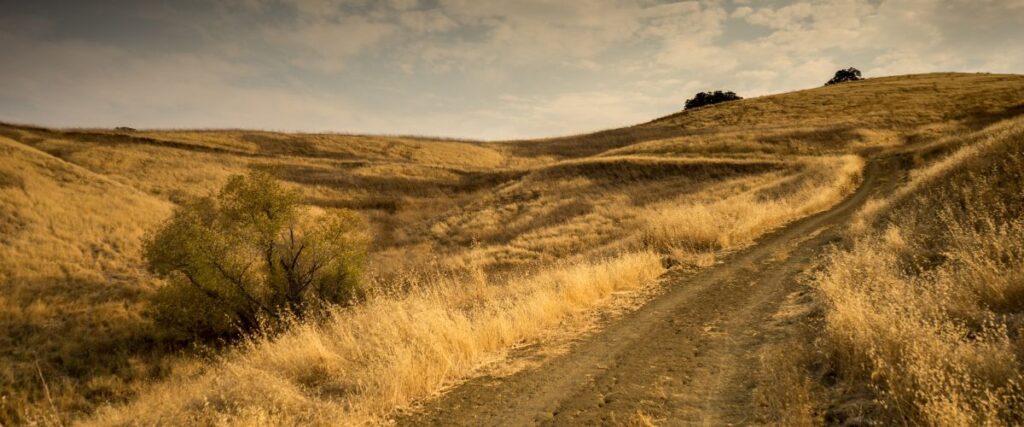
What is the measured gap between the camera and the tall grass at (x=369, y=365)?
5.73m

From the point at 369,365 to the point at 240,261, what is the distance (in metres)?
15.8

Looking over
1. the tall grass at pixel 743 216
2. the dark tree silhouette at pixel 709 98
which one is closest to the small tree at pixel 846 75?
the dark tree silhouette at pixel 709 98

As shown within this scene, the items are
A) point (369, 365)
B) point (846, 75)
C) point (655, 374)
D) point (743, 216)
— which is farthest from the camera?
point (846, 75)

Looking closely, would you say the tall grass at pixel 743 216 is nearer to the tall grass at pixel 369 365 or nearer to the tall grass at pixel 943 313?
the tall grass at pixel 943 313

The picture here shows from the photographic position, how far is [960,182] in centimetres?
1134

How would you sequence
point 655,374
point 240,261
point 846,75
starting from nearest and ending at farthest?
point 655,374 → point 240,261 → point 846,75

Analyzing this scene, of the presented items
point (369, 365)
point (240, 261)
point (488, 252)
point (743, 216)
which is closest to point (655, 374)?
point (369, 365)

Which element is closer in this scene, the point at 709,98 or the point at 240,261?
the point at 240,261

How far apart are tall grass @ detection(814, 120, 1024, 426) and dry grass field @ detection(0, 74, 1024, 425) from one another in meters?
0.04

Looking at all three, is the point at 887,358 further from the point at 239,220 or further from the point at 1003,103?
the point at 1003,103

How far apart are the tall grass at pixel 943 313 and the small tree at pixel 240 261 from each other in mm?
17771

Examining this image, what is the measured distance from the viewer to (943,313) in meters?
5.20

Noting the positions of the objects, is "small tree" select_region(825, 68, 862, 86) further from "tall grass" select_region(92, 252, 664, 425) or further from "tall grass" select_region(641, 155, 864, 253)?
"tall grass" select_region(92, 252, 664, 425)

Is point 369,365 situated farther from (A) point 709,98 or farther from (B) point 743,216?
(A) point 709,98
